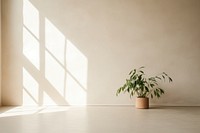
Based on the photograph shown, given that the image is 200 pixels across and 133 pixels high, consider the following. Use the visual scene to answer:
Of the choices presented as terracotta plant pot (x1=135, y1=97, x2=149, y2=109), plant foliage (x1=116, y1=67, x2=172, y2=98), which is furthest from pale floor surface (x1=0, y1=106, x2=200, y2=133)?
plant foliage (x1=116, y1=67, x2=172, y2=98)

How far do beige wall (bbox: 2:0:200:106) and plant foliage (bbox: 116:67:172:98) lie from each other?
0.43 feet

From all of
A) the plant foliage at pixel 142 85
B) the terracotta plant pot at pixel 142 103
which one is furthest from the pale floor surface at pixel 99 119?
the plant foliage at pixel 142 85

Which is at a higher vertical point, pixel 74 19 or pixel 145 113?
pixel 74 19

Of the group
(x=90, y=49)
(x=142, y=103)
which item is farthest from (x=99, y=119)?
(x=90, y=49)

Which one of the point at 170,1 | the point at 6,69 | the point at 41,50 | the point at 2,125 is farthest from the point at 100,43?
the point at 2,125

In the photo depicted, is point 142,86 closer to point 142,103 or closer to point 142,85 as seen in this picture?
point 142,85

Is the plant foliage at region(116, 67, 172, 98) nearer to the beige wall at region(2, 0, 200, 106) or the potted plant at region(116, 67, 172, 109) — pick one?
the potted plant at region(116, 67, 172, 109)

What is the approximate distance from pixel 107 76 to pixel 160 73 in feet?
3.70

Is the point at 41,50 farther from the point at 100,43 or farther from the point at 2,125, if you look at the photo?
the point at 2,125

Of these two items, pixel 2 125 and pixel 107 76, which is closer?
pixel 2 125

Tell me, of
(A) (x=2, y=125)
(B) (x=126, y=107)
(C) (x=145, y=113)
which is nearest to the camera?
(A) (x=2, y=125)

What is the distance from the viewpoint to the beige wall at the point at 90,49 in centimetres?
551

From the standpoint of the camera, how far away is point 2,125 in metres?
3.78

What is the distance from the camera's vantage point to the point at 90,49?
5.54 meters
